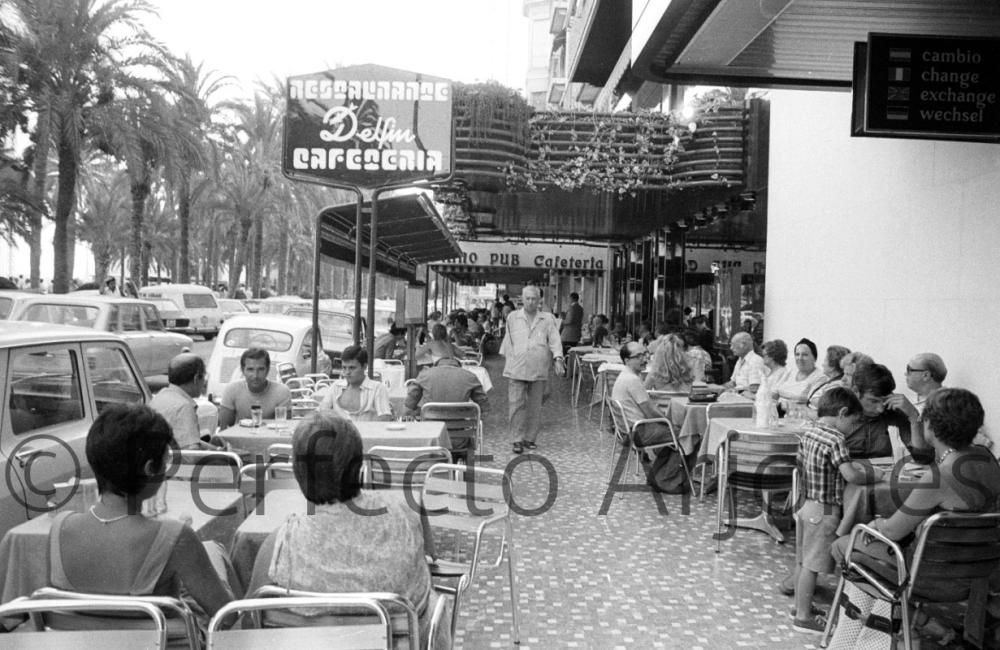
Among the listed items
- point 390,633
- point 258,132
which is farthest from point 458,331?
point 258,132

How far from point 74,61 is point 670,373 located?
1624 cm

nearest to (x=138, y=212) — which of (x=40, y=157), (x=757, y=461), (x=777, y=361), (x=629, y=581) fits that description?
(x=40, y=157)

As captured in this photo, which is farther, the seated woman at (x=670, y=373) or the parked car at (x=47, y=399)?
the seated woman at (x=670, y=373)

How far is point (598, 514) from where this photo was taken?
7094 millimetres

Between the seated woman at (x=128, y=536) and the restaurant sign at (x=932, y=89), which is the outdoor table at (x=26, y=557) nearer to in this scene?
the seated woman at (x=128, y=536)

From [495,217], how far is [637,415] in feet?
36.6

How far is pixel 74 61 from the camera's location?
19578 millimetres

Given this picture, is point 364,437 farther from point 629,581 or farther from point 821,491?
point 821,491

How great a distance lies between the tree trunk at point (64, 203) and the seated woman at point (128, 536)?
63.7ft

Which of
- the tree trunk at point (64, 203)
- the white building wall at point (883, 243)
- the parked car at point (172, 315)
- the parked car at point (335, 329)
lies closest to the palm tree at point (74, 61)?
the tree trunk at point (64, 203)

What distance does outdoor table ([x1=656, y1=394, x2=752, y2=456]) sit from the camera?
24.5 feet

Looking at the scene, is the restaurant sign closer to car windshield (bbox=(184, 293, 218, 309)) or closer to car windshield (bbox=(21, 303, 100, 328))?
car windshield (bbox=(21, 303, 100, 328))

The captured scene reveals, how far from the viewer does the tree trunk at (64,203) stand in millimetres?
20516

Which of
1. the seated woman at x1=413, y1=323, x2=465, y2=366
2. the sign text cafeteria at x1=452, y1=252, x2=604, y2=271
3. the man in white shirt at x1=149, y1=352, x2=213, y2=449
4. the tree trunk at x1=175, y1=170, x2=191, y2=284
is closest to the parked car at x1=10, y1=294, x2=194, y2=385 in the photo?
the seated woman at x1=413, y1=323, x2=465, y2=366
